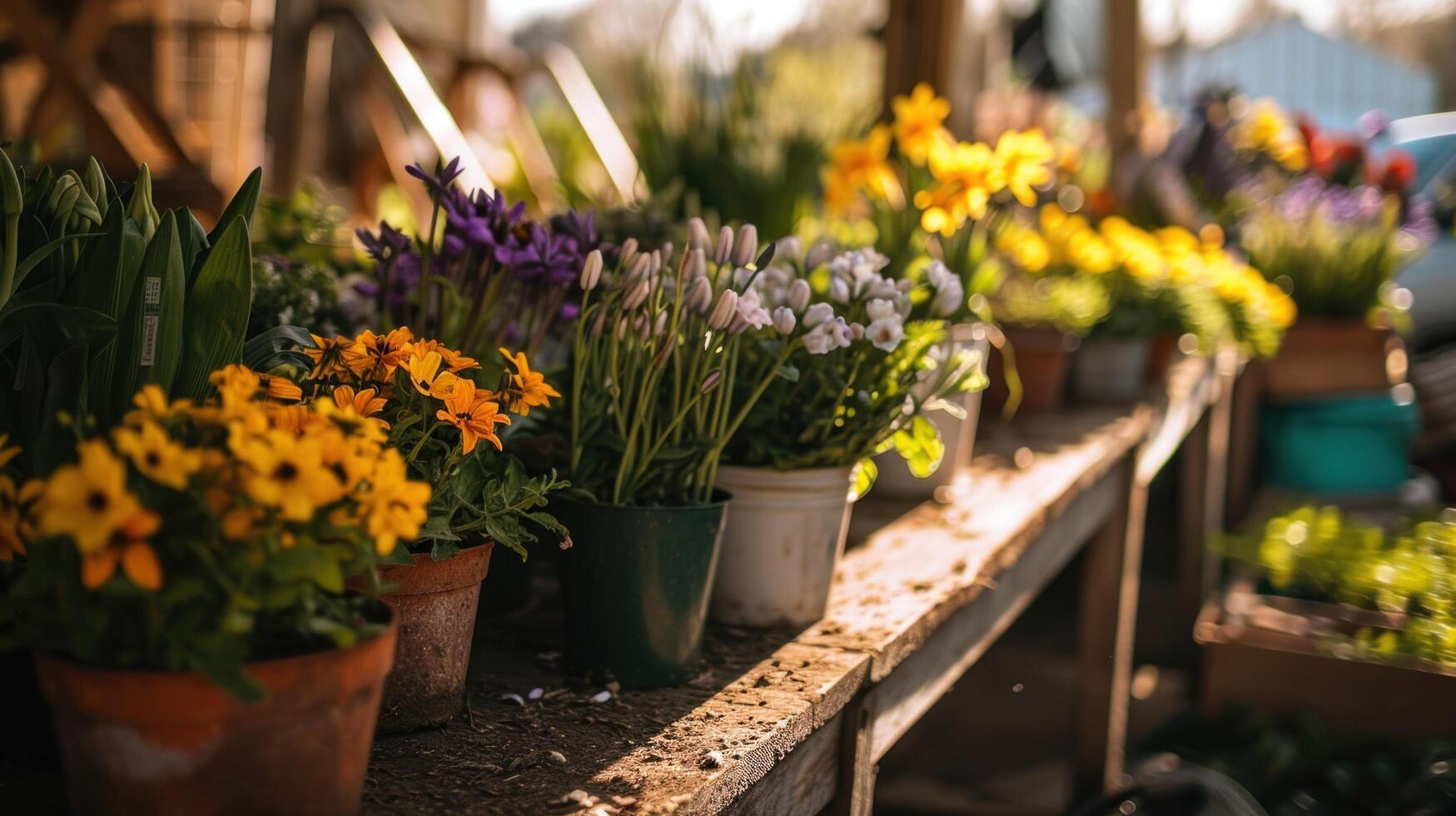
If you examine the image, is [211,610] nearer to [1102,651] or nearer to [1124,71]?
[1102,651]

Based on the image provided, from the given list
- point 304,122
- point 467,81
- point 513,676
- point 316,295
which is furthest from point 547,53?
point 513,676

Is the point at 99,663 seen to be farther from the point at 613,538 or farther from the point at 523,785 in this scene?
the point at 613,538

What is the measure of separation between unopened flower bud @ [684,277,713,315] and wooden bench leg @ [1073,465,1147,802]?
1742 millimetres

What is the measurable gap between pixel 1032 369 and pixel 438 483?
1842 millimetres

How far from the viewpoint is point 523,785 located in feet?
2.64

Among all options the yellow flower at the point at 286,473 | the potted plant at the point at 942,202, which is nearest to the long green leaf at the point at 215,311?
the yellow flower at the point at 286,473

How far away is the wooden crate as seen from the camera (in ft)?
7.31

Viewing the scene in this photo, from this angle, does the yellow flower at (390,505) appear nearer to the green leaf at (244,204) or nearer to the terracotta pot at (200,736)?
the terracotta pot at (200,736)

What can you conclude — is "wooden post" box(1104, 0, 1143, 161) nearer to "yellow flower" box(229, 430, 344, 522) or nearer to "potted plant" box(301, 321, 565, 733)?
"potted plant" box(301, 321, 565, 733)

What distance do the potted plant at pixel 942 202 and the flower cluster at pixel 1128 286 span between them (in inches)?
17.6

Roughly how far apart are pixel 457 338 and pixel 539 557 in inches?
10.9

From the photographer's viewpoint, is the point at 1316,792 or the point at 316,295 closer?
the point at 316,295

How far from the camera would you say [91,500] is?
542mm

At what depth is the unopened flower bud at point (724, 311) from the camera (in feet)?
3.10
